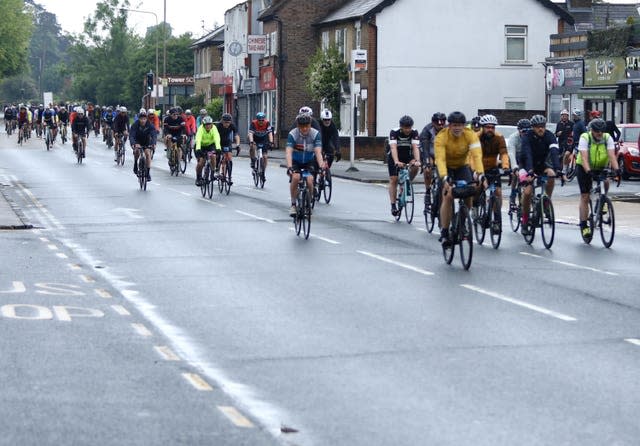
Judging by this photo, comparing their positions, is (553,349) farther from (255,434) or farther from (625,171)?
(625,171)

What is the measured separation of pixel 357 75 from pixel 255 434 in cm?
5374

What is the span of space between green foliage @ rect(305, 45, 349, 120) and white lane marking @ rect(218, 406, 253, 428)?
52.8 m

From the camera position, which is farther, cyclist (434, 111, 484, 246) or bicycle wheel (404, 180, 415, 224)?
bicycle wheel (404, 180, 415, 224)

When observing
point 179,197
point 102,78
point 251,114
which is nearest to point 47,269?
point 179,197

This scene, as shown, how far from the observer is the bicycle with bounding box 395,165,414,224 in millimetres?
22203

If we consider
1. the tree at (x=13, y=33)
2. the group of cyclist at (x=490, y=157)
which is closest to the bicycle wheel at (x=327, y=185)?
the group of cyclist at (x=490, y=157)

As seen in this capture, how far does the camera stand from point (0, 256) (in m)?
16.5

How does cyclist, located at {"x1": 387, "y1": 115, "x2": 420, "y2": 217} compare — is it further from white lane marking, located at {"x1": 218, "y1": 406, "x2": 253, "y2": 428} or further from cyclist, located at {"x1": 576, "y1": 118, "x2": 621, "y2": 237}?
white lane marking, located at {"x1": 218, "y1": 406, "x2": 253, "y2": 428}

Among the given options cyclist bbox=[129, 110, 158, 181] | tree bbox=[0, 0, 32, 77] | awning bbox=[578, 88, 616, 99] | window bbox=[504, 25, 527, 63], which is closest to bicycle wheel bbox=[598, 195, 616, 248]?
cyclist bbox=[129, 110, 158, 181]

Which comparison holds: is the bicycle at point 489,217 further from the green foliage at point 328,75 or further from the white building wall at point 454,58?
the green foliage at point 328,75

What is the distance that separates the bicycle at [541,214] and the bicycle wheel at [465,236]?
2.85 metres

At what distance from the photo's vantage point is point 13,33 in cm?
11706

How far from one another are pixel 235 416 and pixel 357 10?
53.9m

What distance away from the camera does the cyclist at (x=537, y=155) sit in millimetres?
18406
